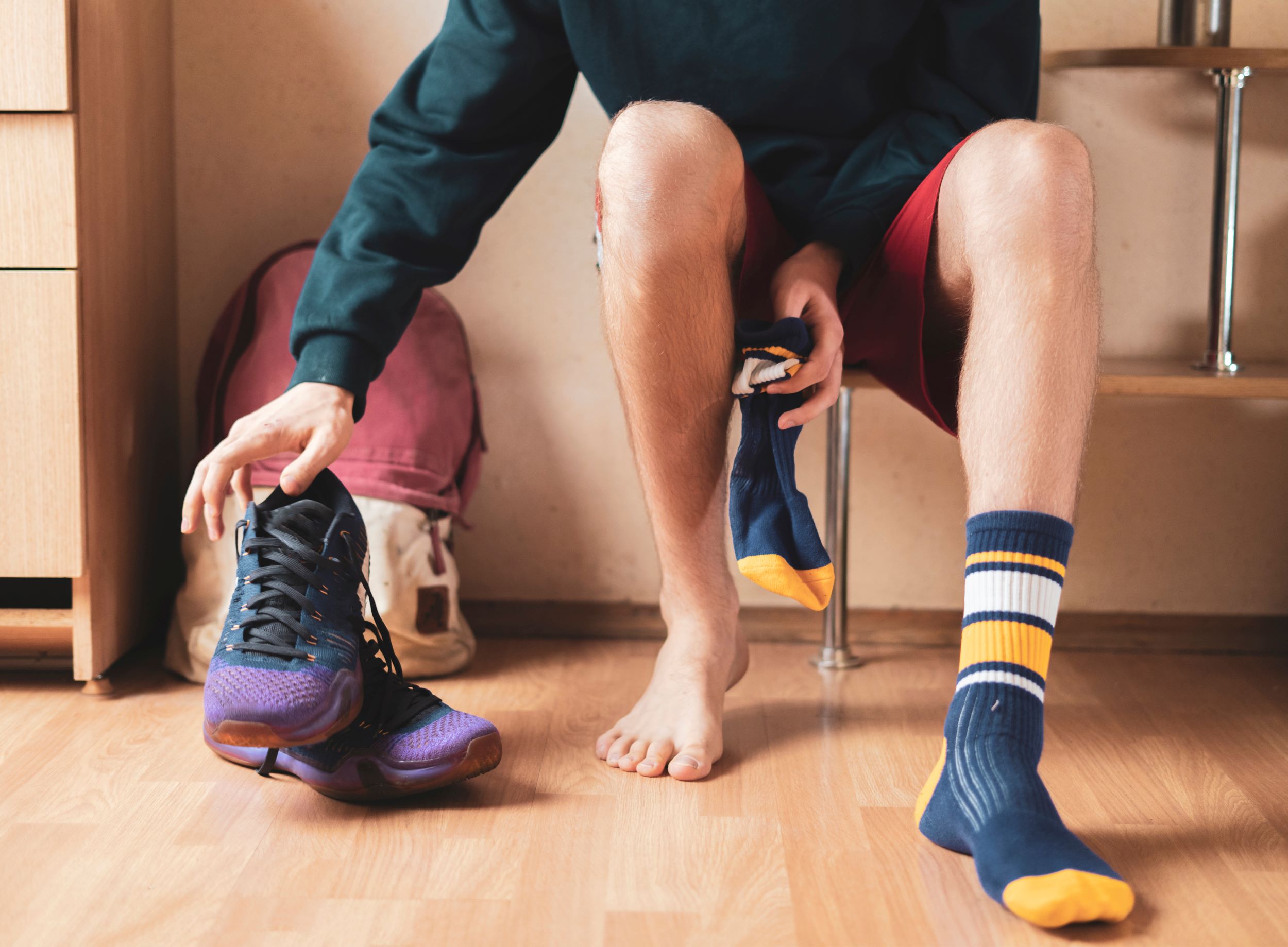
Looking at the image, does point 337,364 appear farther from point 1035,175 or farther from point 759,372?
point 1035,175

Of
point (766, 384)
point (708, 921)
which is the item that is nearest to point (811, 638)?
point (766, 384)

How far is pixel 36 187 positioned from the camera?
3.71 ft

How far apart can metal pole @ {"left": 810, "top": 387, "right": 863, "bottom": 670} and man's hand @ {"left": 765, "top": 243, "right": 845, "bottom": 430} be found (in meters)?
0.35

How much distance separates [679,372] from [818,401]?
13cm

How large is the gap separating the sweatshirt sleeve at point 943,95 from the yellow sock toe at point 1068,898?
588 mm

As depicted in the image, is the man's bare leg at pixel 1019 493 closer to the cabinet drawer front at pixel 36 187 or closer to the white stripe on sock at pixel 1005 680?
the white stripe on sock at pixel 1005 680

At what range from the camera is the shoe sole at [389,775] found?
0.89m

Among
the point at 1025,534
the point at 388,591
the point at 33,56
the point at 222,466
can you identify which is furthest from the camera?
the point at 388,591

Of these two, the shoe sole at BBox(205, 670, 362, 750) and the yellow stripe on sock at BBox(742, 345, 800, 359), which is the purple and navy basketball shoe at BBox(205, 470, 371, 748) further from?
the yellow stripe on sock at BBox(742, 345, 800, 359)

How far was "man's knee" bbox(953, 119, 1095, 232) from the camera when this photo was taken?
0.84 m

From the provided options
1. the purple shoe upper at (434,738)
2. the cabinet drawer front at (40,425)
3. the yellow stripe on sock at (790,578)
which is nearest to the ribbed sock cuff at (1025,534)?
the yellow stripe on sock at (790,578)

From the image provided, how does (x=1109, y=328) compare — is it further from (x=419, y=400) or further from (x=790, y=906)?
(x=790, y=906)

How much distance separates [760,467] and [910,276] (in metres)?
0.23

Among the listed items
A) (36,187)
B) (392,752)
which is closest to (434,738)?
(392,752)
